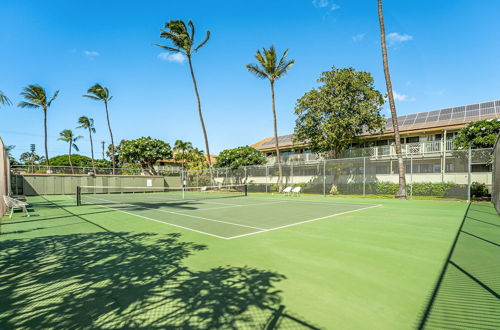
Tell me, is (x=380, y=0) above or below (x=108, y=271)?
above

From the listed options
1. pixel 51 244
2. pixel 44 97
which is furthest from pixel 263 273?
pixel 44 97

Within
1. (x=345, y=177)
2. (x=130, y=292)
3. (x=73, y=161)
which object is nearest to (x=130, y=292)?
(x=130, y=292)

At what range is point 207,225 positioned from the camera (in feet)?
27.6

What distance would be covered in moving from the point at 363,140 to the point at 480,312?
94.4 ft

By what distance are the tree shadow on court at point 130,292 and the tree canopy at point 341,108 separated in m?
20.4

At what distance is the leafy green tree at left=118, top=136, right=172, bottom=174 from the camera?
136ft

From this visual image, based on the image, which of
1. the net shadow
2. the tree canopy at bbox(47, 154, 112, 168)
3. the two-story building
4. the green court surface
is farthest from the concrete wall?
the tree canopy at bbox(47, 154, 112, 168)

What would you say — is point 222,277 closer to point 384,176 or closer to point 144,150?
point 384,176

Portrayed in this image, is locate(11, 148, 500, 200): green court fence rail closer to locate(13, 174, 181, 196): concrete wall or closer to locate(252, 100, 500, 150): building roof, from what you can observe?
locate(13, 174, 181, 196): concrete wall

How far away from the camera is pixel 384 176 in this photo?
22.4 meters

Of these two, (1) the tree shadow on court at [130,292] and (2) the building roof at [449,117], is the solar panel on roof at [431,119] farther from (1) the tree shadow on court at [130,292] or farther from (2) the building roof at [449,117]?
(1) the tree shadow on court at [130,292]

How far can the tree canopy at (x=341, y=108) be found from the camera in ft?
75.2

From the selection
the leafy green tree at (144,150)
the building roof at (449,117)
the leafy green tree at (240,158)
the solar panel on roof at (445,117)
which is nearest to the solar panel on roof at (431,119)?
the building roof at (449,117)

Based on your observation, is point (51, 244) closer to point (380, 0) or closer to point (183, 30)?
point (380, 0)
